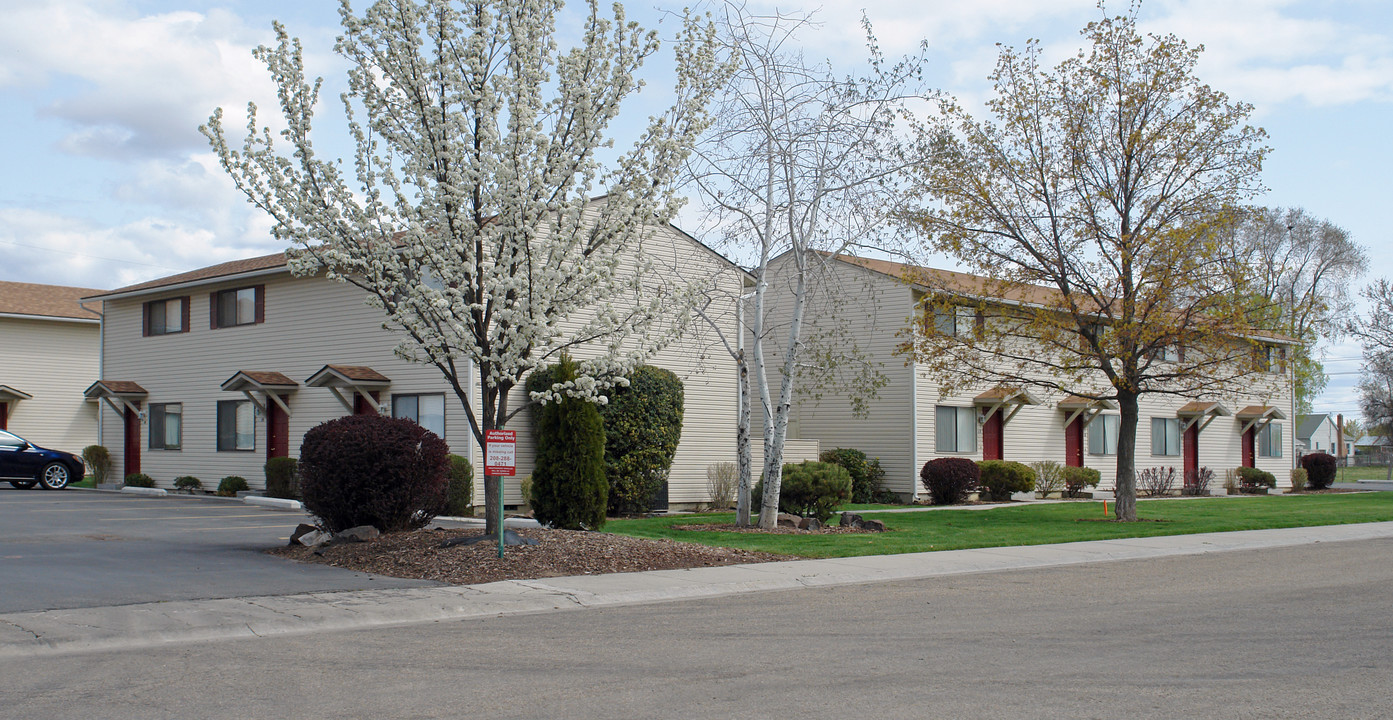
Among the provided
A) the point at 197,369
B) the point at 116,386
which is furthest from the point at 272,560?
the point at 116,386

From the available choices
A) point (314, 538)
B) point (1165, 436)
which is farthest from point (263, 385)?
point (1165, 436)

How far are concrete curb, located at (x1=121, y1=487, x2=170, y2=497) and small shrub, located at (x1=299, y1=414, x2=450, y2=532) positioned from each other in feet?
47.6

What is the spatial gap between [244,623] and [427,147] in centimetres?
585

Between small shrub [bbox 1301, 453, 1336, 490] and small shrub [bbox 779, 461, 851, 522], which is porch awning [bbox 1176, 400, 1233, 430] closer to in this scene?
small shrub [bbox 1301, 453, 1336, 490]

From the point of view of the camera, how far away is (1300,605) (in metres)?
10.8

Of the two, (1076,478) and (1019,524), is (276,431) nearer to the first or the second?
(1019,524)

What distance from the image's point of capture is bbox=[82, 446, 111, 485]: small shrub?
1176 inches

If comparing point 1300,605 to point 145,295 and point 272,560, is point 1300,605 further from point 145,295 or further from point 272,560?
point 145,295

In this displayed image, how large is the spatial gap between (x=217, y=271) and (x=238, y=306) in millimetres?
1644

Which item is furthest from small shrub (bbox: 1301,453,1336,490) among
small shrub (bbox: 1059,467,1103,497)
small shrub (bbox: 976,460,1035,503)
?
small shrub (bbox: 976,460,1035,503)

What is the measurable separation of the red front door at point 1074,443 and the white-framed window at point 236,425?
75.1 ft

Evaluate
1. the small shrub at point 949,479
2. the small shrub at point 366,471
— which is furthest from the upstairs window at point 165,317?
the small shrub at point 949,479

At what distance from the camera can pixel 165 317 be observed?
29312 mm

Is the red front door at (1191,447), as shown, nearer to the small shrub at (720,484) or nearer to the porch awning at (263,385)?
the small shrub at (720,484)
